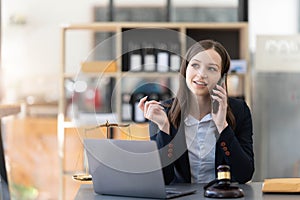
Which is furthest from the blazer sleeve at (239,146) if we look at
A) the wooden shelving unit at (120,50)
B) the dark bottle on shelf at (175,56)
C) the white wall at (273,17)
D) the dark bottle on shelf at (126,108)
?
the white wall at (273,17)

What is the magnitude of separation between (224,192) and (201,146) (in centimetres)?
43

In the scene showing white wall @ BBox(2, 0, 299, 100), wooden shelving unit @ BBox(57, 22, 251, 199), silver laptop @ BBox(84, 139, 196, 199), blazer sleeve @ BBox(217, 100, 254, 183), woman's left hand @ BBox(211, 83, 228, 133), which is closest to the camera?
silver laptop @ BBox(84, 139, 196, 199)

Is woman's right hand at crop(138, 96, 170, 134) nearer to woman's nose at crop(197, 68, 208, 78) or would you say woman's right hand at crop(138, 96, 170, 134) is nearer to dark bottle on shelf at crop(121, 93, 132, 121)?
woman's nose at crop(197, 68, 208, 78)

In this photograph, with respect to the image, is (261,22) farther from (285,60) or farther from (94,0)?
(94,0)

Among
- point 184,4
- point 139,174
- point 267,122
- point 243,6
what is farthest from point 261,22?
point 139,174

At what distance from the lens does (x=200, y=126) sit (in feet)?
8.21

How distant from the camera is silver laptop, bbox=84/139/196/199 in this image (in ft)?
6.84

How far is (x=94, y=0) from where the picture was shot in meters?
6.16

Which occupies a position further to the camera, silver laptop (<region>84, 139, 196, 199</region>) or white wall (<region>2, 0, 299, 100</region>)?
white wall (<region>2, 0, 299, 100</region>)

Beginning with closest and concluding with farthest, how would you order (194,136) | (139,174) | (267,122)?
(139,174) < (194,136) < (267,122)

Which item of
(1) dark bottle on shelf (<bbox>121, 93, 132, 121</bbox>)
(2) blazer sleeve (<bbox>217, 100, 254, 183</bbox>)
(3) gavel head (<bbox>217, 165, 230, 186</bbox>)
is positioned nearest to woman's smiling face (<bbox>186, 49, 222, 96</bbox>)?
(2) blazer sleeve (<bbox>217, 100, 254, 183</bbox>)

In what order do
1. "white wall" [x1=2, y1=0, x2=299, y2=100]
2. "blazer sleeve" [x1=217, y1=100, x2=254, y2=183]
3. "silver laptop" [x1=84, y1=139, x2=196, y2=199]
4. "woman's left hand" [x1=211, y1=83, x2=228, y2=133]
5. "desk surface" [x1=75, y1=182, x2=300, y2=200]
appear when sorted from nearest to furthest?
"silver laptop" [x1=84, y1=139, x2=196, y2=199] < "desk surface" [x1=75, y1=182, x2=300, y2=200] < "woman's left hand" [x1=211, y1=83, x2=228, y2=133] < "blazer sleeve" [x1=217, y1=100, x2=254, y2=183] < "white wall" [x1=2, y1=0, x2=299, y2=100]

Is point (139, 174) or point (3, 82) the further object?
point (3, 82)

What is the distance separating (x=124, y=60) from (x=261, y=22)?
1484 mm
